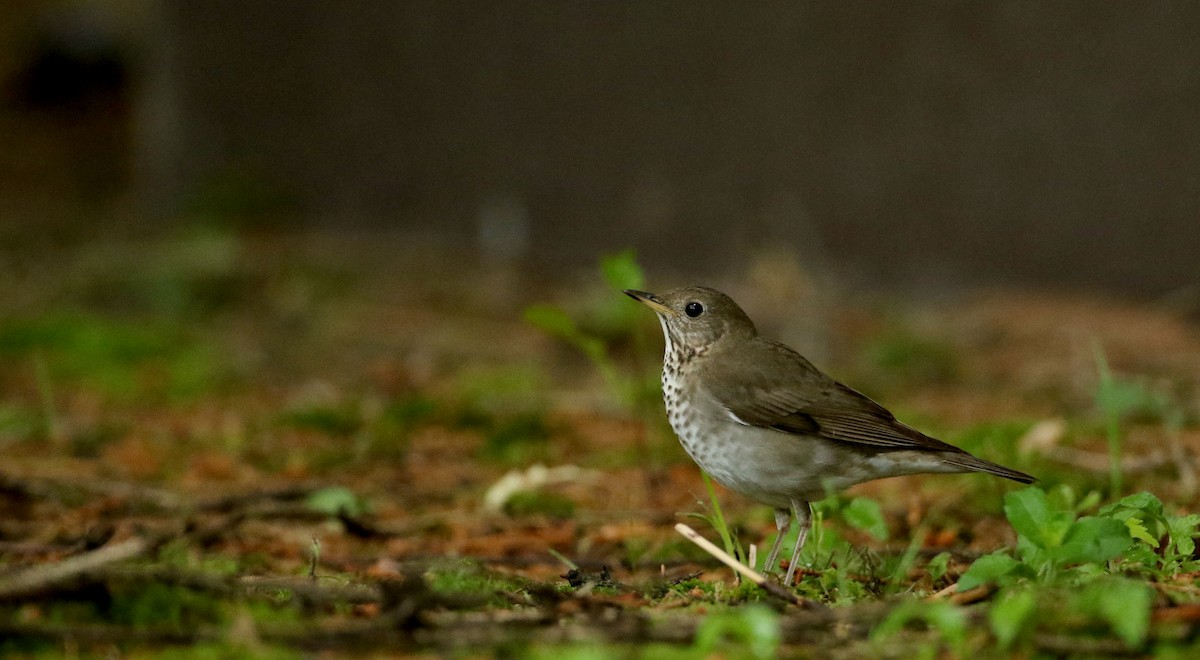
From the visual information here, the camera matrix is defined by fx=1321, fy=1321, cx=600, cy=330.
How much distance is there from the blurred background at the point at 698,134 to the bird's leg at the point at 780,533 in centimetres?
435

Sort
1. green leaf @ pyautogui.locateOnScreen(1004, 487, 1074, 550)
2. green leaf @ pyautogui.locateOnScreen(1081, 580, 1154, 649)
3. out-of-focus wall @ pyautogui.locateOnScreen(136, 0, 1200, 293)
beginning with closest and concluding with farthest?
1. green leaf @ pyautogui.locateOnScreen(1081, 580, 1154, 649)
2. green leaf @ pyautogui.locateOnScreen(1004, 487, 1074, 550)
3. out-of-focus wall @ pyautogui.locateOnScreen(136, 0, 1200, 293)

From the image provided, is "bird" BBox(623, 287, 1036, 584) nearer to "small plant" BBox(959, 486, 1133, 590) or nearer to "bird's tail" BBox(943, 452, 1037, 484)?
"bird's tail" BBox(943, 452, 1037, 484)

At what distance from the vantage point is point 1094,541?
104 inches

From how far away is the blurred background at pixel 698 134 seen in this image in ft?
24.3

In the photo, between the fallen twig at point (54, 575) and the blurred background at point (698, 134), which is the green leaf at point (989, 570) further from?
the blurred background at point (698, 134)

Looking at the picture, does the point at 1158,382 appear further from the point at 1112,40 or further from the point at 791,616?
the point at 791,616

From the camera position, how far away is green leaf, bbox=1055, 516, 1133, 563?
2.63 m

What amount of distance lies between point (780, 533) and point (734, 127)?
566 centimetres

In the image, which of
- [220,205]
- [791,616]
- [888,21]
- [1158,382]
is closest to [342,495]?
[791,616]

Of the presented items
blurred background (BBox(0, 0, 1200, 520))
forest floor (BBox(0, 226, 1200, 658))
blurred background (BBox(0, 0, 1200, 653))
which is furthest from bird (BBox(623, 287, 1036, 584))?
blurred background (BBox(0, 0, 1200, 520))

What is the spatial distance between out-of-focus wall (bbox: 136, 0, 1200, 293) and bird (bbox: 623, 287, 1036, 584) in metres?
4.13

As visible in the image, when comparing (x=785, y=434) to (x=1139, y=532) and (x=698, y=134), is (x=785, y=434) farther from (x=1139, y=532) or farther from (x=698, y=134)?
(x=698, y=134)

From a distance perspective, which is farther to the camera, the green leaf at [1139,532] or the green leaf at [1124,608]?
the green leaf at [1139,532]

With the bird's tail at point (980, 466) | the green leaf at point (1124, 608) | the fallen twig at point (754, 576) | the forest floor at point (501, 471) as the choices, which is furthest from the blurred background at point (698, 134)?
the green leaf at point (1124, 608)
